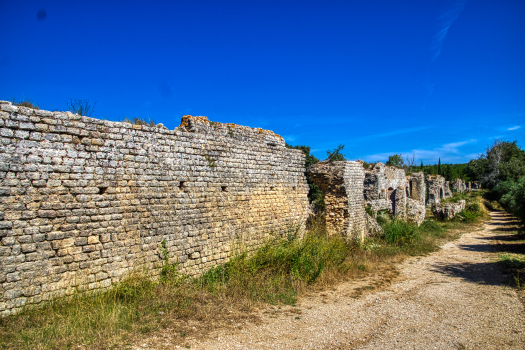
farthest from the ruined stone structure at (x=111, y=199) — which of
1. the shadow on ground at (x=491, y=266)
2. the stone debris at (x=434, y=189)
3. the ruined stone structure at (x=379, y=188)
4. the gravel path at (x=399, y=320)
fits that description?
the stone debris at (x=434, y=189)

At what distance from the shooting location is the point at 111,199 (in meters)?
5.01

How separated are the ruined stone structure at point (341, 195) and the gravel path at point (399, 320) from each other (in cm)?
292

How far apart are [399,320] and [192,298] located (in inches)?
147

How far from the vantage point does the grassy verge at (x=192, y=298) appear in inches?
146

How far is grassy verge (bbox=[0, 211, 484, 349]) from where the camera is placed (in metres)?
3.72

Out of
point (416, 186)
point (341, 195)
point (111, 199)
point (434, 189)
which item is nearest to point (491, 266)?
point (341, 195)

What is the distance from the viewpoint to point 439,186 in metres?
27.8

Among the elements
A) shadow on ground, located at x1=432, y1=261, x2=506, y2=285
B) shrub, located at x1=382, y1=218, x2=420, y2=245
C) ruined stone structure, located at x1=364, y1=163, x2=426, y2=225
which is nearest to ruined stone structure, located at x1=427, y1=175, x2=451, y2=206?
ruined stone structure, located at x1=364, y1=163, x2=426, y2=225

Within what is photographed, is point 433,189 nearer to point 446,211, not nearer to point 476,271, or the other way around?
point 446,211

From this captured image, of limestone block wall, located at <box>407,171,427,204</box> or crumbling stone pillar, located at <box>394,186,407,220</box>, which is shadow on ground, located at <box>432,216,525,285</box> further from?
limestone block wall, located at <box>407,171,427,204</box>

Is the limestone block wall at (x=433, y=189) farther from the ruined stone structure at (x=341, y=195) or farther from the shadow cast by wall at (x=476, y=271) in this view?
the ruined stone structure at (x=341, y=195)

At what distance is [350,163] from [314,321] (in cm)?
672

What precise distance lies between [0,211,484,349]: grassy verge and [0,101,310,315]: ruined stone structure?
0.94 feet

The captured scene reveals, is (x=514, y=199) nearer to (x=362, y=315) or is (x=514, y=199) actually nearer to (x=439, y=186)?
(x=362, y=315)
